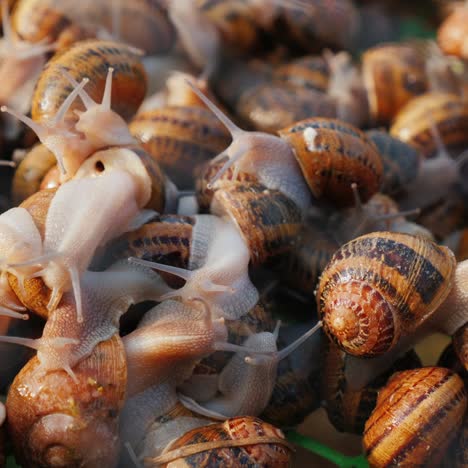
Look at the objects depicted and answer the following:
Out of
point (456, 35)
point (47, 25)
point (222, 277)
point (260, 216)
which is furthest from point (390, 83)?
point (222, 277)

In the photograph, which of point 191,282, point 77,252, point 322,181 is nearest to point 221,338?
point 191,282

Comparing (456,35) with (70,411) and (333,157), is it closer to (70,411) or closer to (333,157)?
(333,157)

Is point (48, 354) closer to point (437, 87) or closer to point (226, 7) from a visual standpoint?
point (226, 7)

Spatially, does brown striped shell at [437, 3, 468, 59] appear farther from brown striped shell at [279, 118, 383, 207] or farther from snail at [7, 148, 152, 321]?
snail at [7, 148, 152, 321]

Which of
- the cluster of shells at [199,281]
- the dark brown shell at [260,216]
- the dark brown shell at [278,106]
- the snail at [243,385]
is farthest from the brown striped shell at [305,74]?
the snail at [243,385]

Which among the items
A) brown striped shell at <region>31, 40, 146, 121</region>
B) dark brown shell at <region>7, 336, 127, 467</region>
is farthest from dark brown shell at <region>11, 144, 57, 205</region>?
dark brown shell at <region>7, 336, 127, 467</region>

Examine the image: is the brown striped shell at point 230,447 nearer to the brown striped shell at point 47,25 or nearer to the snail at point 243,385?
the snail at point 243,385
